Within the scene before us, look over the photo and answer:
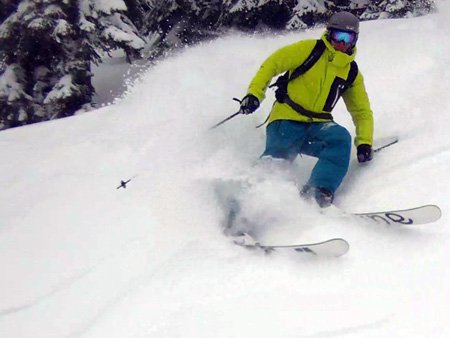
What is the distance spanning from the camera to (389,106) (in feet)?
19.3

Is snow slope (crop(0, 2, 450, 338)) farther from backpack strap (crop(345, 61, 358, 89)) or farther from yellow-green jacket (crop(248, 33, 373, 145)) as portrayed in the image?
backpack strap (crop(345, 61, 358, 89))

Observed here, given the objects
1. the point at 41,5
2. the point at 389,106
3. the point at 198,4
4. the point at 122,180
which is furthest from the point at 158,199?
the point at 198,4

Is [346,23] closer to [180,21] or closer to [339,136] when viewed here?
[339,136]

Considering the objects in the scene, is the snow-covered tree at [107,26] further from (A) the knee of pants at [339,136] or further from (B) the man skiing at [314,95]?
(A) the knee of pants at [339,136]

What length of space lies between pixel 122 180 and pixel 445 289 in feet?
9.29

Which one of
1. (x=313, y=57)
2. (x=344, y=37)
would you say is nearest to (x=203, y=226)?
(x=313, y=57)

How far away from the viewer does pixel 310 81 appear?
4.86 metres

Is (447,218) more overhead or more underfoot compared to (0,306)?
more overhead

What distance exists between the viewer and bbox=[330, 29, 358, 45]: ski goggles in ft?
15.0

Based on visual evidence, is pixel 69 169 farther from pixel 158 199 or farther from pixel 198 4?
pixel 198 4

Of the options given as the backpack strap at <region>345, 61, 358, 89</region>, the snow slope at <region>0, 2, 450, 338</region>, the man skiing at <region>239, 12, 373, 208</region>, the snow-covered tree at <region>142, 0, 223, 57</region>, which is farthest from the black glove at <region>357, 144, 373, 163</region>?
the snow-covered tree at <region>142, 0, 223, 57</region>

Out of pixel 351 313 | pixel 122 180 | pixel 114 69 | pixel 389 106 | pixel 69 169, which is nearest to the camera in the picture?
pixel 351 313

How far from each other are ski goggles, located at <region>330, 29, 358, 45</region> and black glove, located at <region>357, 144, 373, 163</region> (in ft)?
2.98

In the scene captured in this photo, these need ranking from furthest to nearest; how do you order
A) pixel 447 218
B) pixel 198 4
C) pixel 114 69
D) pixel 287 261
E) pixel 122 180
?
pixel 114 69 → pixel 198 4 → pixel 122 180 → pixel 447 218 → pixel 287 261
